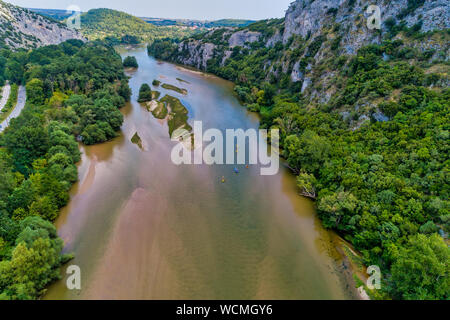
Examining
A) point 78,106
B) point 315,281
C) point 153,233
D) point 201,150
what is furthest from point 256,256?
point 78,106

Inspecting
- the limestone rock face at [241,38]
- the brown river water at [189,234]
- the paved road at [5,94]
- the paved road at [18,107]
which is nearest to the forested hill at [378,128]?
the brown river water at [189,234]

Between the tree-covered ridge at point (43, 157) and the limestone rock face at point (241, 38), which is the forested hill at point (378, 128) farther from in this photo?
the limestone rock face at point (241, 38)

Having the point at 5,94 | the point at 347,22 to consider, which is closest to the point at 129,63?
the point at 5,94

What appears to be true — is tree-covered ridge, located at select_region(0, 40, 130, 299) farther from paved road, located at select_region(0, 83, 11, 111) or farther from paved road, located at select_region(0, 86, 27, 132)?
paved road, located at select_region(0, 83, 11, 111)

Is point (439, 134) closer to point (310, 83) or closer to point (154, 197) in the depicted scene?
point (310, 83)

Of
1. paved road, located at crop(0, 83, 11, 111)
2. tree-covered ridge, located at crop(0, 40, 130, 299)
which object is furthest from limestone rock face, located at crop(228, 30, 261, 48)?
paved road, located at crop(0, 83, 11, 111)

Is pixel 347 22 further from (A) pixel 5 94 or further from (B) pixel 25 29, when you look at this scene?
(B) pixel 25 29
